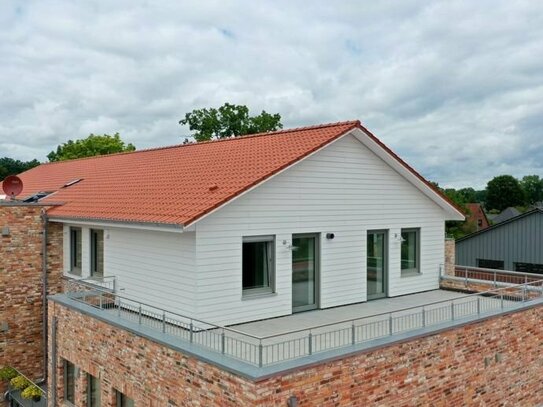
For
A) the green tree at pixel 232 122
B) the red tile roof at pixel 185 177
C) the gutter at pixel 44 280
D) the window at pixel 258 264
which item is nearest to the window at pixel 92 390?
the red tile roof at pixel 185 177

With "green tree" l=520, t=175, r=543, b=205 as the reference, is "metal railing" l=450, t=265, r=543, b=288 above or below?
below

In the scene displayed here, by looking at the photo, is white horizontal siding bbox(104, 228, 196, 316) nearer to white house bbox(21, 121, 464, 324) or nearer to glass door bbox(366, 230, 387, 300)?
white house bbox(21, 121, 464, 324)

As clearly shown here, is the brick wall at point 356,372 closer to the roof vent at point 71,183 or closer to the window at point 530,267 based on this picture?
the roof vent at point 71,183

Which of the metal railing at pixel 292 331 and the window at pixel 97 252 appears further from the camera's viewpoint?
the window at pixel 97 252

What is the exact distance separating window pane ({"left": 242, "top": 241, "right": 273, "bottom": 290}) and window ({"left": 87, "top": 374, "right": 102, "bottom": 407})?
13.8ft

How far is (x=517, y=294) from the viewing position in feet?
45.3

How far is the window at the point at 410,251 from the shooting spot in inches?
639

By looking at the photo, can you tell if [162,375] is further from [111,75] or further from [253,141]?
[111,75]

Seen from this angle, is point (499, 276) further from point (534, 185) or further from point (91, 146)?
point (534, 185)

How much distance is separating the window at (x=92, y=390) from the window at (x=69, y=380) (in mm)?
1178

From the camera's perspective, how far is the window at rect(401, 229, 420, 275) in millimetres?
16234

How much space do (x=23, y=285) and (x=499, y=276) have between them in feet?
49.8

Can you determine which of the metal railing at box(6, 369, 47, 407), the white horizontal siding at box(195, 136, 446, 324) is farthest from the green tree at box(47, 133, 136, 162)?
the white horizontal siding at box(195, 136, 446, 324)

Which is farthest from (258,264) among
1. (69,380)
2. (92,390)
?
(69,380)
